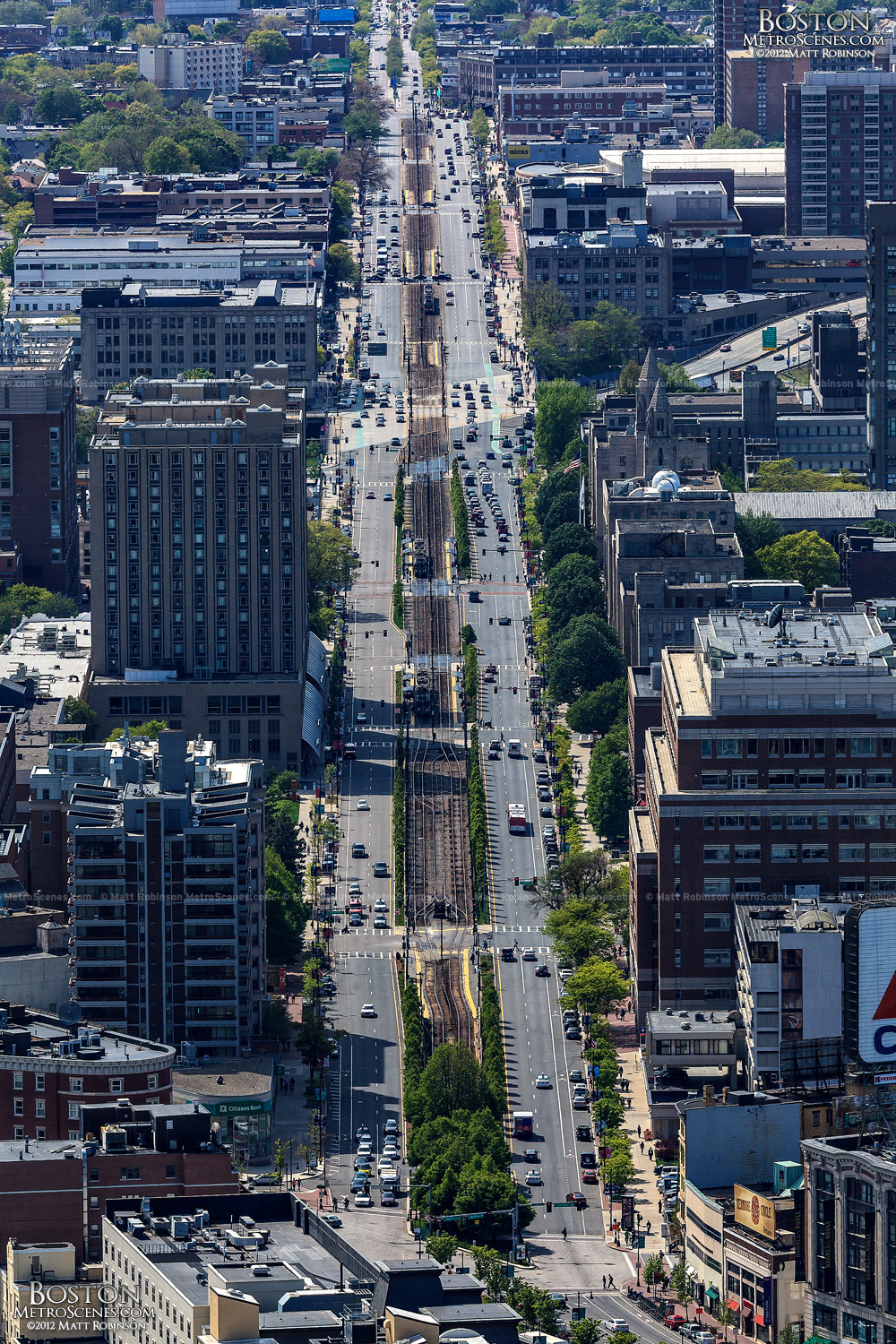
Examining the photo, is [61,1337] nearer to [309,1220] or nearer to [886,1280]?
[309,1220]

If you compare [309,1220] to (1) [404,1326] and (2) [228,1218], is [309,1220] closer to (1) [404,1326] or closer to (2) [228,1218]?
(2) [228,1218]

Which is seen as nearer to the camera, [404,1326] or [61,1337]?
[404,1326]

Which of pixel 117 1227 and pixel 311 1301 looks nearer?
pixel 311 1301

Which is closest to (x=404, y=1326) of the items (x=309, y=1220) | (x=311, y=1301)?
(x=311, y=1301)

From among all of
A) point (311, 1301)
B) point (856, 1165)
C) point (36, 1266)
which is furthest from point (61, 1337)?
point (856, 1165)

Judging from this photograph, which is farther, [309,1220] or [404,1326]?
[309,1220]

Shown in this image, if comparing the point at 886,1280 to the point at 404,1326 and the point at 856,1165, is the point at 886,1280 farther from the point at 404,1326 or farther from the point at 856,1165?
the point at 404,1326

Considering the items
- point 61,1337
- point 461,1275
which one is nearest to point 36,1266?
point 61,1337
